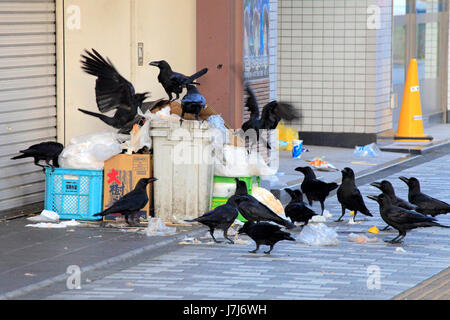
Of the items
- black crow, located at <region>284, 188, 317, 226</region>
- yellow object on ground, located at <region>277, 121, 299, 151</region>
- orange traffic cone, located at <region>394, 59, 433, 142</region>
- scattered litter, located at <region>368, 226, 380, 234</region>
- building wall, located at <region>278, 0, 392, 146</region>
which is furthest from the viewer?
orange traffic cone, located at <region>394, 59, 433, 142</region>

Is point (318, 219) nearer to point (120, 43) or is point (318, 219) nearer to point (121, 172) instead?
point (121, 172)

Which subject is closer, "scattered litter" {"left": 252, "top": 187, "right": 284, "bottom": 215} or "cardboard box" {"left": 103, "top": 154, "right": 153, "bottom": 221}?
"cardboard box" {"left": 103, "top": 154, "right": 153, "bottom": 221}

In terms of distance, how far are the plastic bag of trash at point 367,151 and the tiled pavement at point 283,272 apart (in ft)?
18.3

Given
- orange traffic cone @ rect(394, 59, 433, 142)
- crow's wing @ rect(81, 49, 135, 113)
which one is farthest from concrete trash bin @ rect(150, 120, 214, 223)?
orange traffic cone @ rect(394, 59, 433, 142)

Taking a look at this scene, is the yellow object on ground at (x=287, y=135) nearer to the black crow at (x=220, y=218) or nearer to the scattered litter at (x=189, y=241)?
the scattered litter at (x=189, y=241)

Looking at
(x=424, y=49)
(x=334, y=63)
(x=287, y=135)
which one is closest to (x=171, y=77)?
(x=287, y=135)

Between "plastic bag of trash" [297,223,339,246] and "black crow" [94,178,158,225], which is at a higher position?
"black crow" [94,178,158,225]

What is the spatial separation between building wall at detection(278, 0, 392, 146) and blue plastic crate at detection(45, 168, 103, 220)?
673 centimetres

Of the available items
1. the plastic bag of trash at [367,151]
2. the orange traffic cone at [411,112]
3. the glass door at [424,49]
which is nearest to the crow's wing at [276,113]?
the plastic bag of trash at [367,151]

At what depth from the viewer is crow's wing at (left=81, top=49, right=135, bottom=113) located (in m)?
9.91

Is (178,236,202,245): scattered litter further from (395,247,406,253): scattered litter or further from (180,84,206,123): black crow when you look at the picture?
(395,247,406,253): scattered litter

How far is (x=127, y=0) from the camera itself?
10.9 metres
